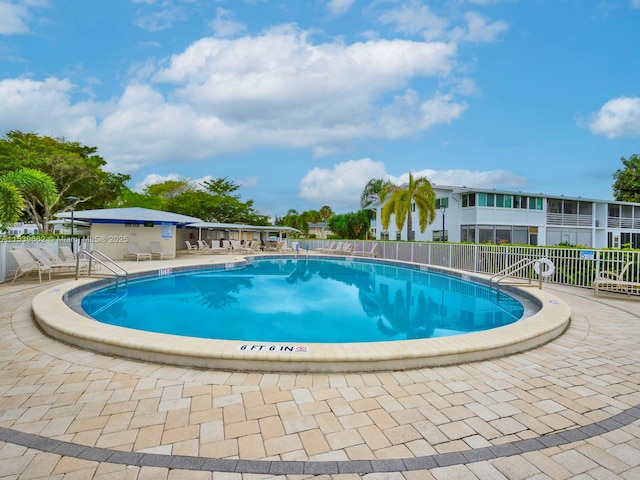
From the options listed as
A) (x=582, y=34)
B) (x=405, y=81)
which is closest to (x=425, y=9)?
(x=405, y=81)

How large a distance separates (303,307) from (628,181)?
3811 cm

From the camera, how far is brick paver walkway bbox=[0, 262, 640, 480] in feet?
6.70

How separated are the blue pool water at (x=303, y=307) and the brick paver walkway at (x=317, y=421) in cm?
250

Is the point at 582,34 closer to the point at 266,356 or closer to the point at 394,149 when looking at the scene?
the point at 394,149

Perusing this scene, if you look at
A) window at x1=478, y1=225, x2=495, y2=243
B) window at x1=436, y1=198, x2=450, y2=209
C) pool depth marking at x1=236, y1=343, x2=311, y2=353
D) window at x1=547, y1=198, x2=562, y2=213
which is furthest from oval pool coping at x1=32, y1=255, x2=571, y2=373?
window at x1=547, y1=198, x2=562, y2=213

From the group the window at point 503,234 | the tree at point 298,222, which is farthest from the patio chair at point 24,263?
the tree at point 298,222

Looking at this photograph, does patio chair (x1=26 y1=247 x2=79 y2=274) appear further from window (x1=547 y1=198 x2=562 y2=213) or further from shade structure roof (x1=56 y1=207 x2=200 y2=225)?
window (x1=547 y1=198 x2=562 y2=213)

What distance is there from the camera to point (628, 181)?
31.8 meters

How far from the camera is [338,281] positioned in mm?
12711

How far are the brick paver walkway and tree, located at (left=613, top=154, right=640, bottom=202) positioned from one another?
1498 inches

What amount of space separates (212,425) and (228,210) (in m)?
34.6

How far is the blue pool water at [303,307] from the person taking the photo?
635cm

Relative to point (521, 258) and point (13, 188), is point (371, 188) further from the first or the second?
point (13, 188)

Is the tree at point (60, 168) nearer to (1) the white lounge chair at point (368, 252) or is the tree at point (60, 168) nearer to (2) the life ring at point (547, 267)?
(1) the white lounge chair at point (368, 252)
